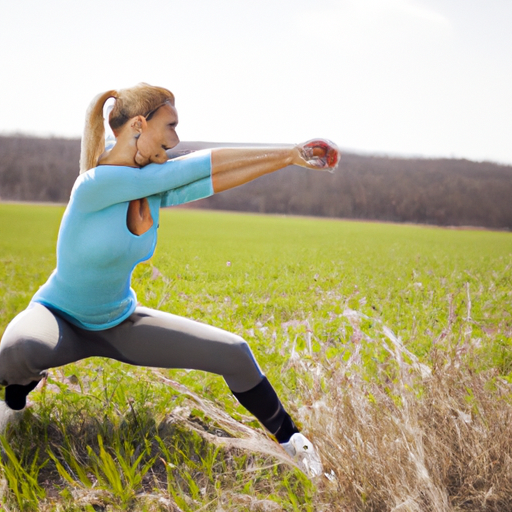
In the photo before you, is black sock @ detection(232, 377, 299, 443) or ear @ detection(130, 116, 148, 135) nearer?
ear @ detection(130, 116, 148, 135)

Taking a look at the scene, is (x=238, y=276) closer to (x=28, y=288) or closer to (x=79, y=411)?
(x=79, y=411)

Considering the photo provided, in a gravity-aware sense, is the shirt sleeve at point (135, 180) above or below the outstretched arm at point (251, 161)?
below

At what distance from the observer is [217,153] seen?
123cm

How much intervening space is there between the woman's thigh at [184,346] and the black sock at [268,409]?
0.03 m

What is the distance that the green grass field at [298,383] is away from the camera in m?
1.29

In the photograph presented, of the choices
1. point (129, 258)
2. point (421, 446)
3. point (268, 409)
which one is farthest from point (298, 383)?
point (129, 258)

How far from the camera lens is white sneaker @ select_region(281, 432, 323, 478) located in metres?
1.36

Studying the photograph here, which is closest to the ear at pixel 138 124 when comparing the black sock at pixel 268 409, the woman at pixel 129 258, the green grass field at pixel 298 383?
the woman at pixel 129 258

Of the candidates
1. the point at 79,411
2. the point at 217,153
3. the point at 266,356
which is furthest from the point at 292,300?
the point at 217,153

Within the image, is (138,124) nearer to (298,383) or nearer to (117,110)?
(117,110)

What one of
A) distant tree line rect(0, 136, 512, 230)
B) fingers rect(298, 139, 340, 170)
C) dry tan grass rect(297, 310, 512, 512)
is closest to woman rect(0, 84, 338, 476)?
fingers rect(298, 139, 340, 170)

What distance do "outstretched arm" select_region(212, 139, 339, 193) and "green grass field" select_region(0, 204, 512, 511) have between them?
2.37 ft

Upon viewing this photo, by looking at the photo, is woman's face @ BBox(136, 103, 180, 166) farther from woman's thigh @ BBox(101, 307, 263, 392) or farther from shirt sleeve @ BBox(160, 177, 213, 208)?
woman's thigh @ BBox(101, 307, 263, 392)

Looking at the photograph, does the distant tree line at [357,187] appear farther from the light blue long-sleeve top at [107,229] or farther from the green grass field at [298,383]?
the light blue long-sleeve top at [107,229]
